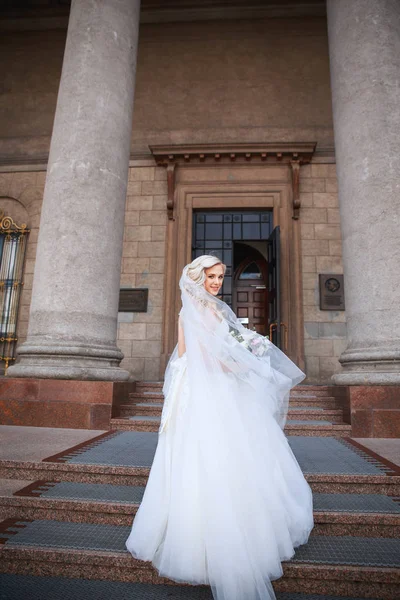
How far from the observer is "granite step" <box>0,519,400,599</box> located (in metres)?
2.22

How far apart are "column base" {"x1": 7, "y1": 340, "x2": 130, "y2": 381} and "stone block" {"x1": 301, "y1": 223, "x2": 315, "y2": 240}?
21.1 feet

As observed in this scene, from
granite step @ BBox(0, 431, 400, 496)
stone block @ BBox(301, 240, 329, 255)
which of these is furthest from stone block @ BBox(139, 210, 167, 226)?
granite step @ BBox(0, 431, 400, 496)

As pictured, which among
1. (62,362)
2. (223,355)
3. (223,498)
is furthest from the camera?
(62,362)

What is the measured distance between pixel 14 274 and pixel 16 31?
291 inches

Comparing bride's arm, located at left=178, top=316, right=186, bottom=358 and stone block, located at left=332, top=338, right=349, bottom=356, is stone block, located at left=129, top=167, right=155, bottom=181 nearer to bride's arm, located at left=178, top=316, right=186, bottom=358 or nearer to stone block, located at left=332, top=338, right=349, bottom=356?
stone block, located at left=332, top=338, right=349, bottom=356

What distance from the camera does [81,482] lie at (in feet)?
11.2

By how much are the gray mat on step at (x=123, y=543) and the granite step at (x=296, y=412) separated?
9.39ft

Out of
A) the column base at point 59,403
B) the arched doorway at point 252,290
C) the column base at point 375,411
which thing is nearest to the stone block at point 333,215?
the arched doorway at point 252,290

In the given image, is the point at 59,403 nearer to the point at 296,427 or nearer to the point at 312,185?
the point at 296,427

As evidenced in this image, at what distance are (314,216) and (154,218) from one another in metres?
4.05

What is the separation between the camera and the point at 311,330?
9586 mm

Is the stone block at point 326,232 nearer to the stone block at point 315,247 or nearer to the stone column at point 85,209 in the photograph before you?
the stone block at point 315,247

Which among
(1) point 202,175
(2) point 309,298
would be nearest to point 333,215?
(2) point 309,298

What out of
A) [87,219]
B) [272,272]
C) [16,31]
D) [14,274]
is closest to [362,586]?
[87,219]
